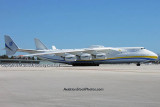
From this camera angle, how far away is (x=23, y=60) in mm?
117812

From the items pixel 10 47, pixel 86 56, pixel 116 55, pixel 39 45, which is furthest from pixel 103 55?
pixel 10 47

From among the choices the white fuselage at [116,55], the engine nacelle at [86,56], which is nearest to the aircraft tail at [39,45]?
the white fuselage at [116,55]

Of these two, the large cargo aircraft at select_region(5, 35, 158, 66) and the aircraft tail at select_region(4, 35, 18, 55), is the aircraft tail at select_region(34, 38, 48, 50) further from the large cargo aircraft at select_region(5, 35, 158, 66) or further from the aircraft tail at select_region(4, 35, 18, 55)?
the large cargo aircraft at select_region(5, 35, 158, 66)

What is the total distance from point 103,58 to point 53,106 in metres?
46.6

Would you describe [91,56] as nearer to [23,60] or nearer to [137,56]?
[137,56]

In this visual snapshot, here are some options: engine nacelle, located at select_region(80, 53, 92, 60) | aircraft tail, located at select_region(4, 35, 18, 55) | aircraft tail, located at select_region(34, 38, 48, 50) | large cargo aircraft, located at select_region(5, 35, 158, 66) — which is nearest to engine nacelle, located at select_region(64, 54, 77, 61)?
large cargo aircraft, located at select_region(5, 35, 158, 66)

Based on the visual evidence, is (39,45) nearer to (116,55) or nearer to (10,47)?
(10,47)

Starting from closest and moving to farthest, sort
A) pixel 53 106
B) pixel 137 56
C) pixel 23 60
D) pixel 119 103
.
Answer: pixel 53 106
pixel 119 103
pixel 137 56
pixel 23 60

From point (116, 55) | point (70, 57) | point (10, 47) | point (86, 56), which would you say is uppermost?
point (10, 47)

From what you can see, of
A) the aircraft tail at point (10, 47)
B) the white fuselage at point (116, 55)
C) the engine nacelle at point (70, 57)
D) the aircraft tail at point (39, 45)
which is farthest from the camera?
the aircraft tail at point (39, 45)

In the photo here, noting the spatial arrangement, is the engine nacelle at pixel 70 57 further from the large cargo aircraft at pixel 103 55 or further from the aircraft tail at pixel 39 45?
the aircraft tail at pixel 39 45

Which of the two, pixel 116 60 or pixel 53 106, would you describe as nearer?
pixel 53 106

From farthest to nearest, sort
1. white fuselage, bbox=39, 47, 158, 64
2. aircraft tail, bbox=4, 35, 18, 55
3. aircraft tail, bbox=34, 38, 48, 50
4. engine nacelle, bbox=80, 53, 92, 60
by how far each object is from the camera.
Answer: aircraft tail, bbox=34, 38, 48, 50 < aircraft tail, bbox=4, 35, 18, 55 < engine nacelle, bbox=80, 53, 92, 60 < white fuselage, bbox=39, 47, 158, 64

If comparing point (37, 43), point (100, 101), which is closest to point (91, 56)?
point (37, 43)
